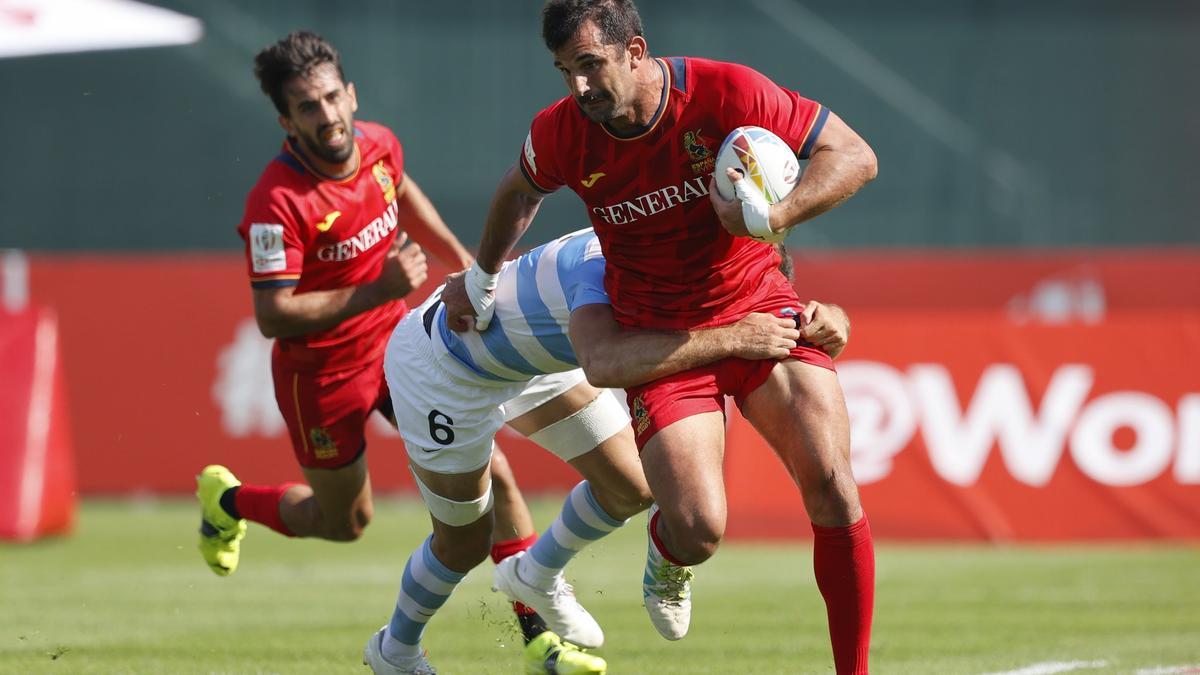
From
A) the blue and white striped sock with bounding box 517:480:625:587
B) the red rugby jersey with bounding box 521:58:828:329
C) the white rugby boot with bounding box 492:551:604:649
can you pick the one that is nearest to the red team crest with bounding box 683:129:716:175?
the red rugby jersey with bounding box 521:58:828:329

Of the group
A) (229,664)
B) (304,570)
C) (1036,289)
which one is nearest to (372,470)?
(304,570)

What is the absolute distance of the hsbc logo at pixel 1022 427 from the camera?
1218 centimetres

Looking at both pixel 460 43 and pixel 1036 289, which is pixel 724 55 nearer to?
pixel 460 43

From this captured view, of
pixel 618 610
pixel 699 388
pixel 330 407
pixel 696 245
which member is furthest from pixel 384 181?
pixel 618 610

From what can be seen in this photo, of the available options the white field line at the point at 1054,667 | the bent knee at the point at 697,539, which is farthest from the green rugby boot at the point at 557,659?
the white field line at the point at 1054,667

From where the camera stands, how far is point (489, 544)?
6.84 m

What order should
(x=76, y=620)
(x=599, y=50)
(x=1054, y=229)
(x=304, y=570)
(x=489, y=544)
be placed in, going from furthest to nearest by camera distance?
(x=1054, y=229) < (x=304, y=570) < (x=76, y=620) < (x=489, y=544) < (x=599, y=50)

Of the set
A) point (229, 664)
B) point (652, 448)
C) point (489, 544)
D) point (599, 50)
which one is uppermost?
point (599, 50)

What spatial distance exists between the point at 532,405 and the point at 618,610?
2.76 metres

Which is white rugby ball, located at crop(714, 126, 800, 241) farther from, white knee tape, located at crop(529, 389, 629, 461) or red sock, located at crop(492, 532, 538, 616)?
red sock, located at crop(492, 532, 538, 616)

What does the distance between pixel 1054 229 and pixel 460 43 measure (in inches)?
280

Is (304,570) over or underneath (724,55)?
underneath

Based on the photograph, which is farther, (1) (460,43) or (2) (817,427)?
(1) (460,43)

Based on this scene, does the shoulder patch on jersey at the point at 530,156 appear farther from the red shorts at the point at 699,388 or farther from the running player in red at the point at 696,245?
the red shorts at the point at 699,388
